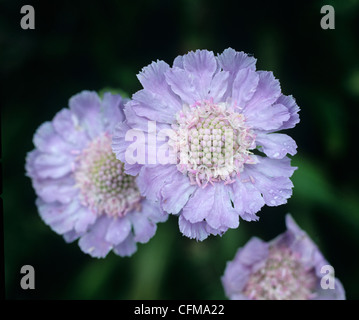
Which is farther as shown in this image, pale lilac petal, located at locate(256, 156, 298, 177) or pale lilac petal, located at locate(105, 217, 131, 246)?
pale lilac petal, located at locate(105, 217, 131, 246)

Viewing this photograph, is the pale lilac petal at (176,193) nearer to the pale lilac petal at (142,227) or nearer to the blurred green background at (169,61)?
the pale lilac petal at (142,227)

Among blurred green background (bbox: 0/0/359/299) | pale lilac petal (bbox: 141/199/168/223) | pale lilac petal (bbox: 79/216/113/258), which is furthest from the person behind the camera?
blurred green background (bbox: 0/0/359/299)

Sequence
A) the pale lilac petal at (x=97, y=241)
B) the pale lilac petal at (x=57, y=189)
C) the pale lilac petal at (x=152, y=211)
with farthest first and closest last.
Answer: the pale lilac petal at (x=57, y=189)
the pale lilac petal at (x=97, y=241)
the pale lilac petal at (x=152, y=211)

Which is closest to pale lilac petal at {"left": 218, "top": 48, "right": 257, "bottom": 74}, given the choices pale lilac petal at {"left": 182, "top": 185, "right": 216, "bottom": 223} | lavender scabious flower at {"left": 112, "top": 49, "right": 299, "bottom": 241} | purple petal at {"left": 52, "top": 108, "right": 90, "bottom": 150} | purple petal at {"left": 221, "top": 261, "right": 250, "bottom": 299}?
lavender scabious flower at {"left": 112, "top": 49, "right": 299, "bottom": 241}

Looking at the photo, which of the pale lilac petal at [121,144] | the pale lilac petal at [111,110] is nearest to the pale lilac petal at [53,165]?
the pale lilac petal at [111,110]

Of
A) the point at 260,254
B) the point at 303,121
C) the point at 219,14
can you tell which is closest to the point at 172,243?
the point at 260,254

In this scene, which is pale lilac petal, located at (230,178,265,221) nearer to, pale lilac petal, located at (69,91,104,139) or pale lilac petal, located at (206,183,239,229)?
pale lilac petal, located at (206,183,239,229)

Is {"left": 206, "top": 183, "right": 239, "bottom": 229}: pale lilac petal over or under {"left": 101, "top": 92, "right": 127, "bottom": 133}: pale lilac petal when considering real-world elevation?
under

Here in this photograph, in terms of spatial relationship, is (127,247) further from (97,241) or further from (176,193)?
(176,193)
